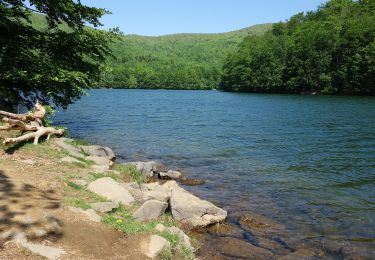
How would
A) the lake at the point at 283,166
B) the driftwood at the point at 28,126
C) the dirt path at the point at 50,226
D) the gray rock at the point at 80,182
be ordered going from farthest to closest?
the driftwood at the point at 28,126 < the lake at the point at 283,166 < the gray rock at the point at 80,182 < the dirt path at the point at 50,226

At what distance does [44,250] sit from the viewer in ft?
22.5

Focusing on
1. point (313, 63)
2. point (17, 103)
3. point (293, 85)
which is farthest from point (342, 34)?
point (17, 103)

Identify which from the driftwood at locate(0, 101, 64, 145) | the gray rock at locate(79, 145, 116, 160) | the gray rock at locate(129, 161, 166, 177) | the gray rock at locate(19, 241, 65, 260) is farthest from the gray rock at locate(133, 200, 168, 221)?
the gray rock at locate(79, 145, 116, 160)

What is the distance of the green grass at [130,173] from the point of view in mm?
13932

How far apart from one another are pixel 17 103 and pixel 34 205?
15.9 meters

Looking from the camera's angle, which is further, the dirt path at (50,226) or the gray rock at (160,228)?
the gray rock at (160,228)

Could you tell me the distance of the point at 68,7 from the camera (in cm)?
2227

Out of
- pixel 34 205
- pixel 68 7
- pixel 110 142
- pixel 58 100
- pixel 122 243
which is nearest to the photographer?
pixel 122 243

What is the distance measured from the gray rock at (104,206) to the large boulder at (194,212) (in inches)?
77.2

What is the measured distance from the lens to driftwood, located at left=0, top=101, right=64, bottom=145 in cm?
1431

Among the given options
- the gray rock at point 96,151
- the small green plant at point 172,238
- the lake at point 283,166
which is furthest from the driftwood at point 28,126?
the small green plant at point 172,238

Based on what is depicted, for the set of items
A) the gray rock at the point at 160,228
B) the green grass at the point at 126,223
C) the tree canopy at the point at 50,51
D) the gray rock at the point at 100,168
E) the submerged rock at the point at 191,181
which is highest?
the tree canopy at the point at 50,51

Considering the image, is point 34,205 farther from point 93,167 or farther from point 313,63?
point 313,63

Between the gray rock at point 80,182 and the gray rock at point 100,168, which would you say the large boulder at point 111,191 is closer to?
the gray rock at point 80,182
